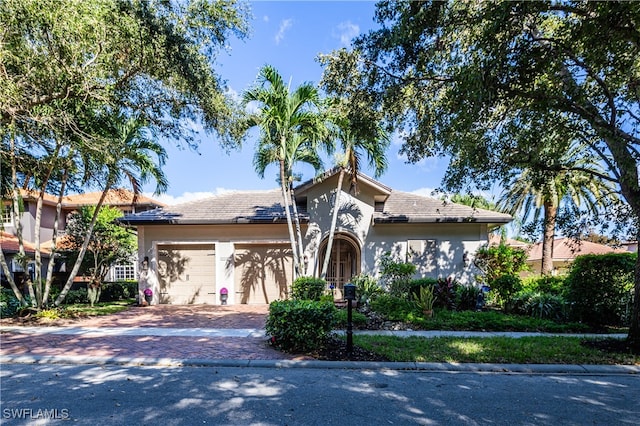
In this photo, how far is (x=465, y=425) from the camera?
12.5 feet

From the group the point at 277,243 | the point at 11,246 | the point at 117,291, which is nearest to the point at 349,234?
the point at 277,243

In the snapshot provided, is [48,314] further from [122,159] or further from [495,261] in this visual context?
[495,261]

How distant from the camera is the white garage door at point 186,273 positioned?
13594mm

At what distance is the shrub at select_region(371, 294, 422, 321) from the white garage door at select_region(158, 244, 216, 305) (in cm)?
718

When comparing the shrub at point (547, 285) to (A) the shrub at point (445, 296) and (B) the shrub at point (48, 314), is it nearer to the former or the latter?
(A) the shrub at point (445, 296)

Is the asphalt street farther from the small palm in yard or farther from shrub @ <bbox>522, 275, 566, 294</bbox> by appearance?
shrub @ <bbox>522, 275, 566, 294</bbox>

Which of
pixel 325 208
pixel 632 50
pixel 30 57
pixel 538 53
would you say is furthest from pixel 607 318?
pixel 30 57

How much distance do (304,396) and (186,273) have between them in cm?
1060

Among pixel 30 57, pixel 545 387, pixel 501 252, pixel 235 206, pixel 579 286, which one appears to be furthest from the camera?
pixel 235 206

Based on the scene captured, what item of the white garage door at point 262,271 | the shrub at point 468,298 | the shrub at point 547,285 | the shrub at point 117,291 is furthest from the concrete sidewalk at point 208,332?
the shrub at point 117,291

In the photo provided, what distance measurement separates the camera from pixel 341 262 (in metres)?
14.2

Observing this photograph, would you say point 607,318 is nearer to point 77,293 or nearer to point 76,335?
point 76,335

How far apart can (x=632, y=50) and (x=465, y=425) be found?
655 centimetres

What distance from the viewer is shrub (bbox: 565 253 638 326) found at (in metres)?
8.82
